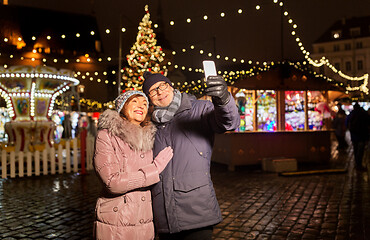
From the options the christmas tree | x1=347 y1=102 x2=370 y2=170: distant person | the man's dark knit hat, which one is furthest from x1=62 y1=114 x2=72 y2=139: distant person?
the man's dark knit hat

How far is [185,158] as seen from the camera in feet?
9.55

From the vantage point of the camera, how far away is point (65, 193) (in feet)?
28.0

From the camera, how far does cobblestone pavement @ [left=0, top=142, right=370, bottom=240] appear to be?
545cm

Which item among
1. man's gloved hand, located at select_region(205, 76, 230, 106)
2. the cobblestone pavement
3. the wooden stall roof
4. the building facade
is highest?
the building facade

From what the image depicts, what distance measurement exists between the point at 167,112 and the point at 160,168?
1.45 feet

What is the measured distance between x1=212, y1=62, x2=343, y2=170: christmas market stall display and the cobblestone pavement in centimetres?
159

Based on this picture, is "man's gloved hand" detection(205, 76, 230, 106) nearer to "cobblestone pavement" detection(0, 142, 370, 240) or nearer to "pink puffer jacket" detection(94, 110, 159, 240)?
"pink puffer jacket" detection(94, 110, 159, 240)

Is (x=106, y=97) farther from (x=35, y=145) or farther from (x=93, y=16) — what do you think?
(x=35, y=145)

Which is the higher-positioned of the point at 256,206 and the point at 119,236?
the point at 119,236

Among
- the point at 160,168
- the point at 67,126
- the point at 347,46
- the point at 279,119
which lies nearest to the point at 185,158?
the point at 160,168

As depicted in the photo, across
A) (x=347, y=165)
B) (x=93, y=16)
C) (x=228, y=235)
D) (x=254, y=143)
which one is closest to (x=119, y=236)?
(x=228, y=235)

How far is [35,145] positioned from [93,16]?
47300 mm

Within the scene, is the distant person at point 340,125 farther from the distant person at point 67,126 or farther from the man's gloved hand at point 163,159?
the man's gloved hand at point 163,159

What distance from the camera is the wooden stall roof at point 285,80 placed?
1241cm
